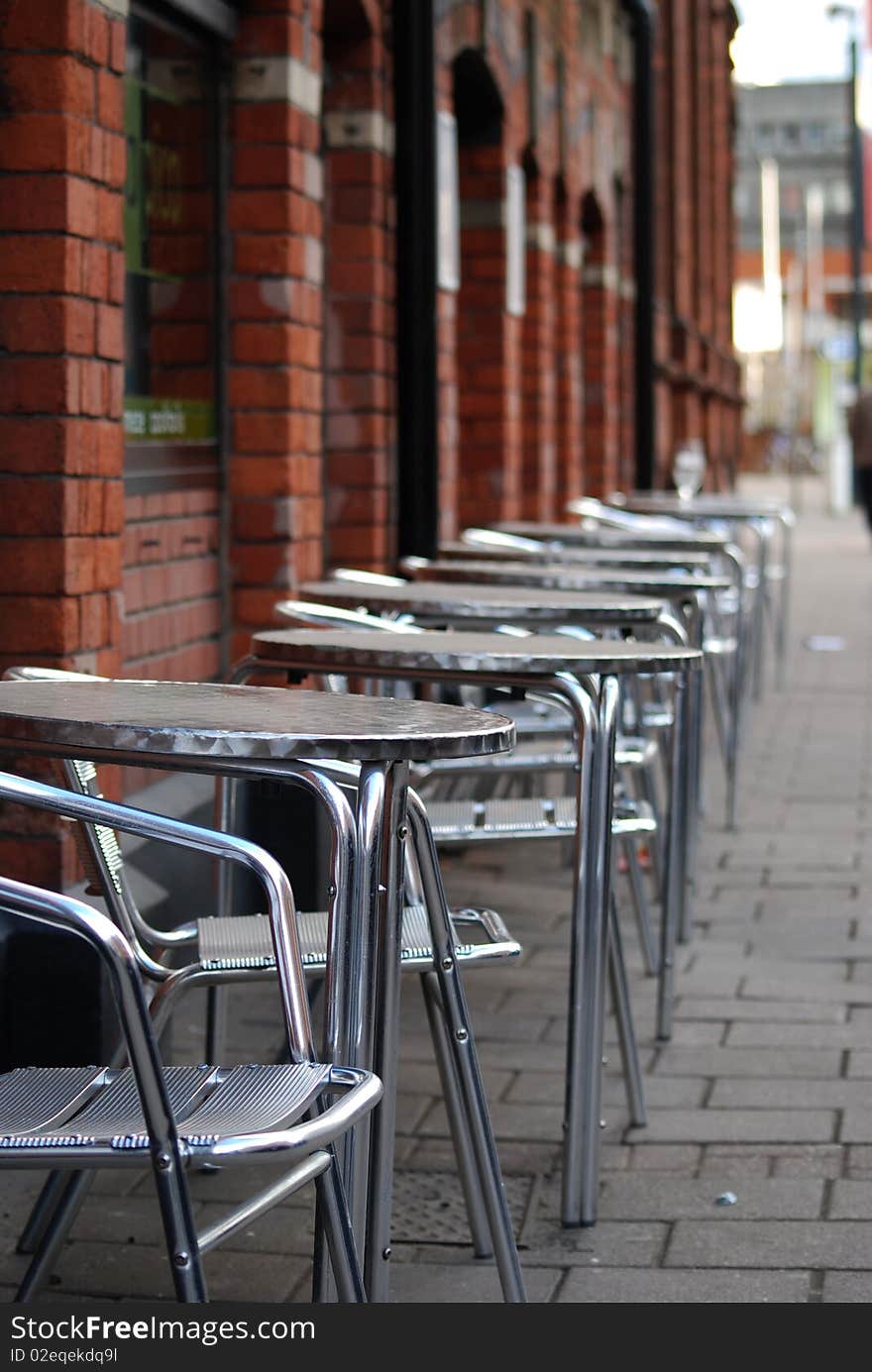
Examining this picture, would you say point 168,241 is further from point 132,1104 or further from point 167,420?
point 132,1104

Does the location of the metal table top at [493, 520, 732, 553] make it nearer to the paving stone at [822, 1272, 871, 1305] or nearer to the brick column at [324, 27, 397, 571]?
the brick column at [324, 27, 397, 571]

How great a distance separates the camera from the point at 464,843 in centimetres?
401

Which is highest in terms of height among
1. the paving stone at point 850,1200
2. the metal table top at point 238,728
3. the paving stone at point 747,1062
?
the metal table top at point 238,728

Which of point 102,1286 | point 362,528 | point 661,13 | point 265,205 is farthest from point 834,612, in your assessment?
point 102,1286

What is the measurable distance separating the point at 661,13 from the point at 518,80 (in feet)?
30.2

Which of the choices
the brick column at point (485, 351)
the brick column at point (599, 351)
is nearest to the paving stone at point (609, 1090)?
the brick column at point (485, 351)

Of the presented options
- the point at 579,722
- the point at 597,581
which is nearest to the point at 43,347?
the point at 579,722

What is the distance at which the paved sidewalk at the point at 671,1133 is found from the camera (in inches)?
127

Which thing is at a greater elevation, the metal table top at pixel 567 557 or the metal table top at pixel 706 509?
the metal table top at pixel 706 509

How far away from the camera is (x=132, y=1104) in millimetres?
2383

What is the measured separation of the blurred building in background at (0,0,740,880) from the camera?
164 inches

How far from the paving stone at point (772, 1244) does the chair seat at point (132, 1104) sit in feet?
3.50

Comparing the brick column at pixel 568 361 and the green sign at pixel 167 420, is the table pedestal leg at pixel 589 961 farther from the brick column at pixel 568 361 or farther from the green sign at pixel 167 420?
the brick column at pixel 568 361

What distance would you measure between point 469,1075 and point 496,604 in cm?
140
